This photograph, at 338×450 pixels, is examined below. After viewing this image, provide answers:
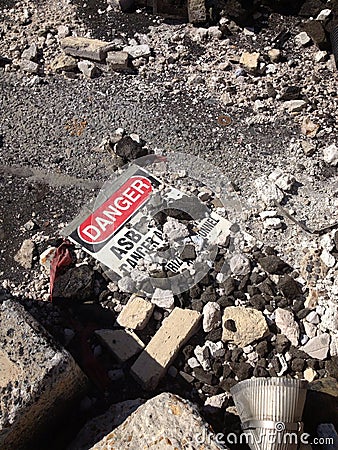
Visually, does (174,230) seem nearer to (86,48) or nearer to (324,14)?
(86,48)

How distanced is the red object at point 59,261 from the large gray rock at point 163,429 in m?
1.01

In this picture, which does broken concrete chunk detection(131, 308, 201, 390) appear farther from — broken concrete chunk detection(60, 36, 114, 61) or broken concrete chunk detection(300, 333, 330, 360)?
broken concrete chunk detection(60, 36, 114, 61)

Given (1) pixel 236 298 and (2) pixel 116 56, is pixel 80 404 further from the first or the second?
(2) pixel 116 56

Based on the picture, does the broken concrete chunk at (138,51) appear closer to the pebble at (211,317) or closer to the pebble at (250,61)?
the pebble at (250,61)

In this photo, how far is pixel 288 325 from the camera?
322cm

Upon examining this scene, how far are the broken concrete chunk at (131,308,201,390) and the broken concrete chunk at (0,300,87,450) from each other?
410 mm

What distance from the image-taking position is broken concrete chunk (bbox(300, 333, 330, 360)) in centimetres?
314

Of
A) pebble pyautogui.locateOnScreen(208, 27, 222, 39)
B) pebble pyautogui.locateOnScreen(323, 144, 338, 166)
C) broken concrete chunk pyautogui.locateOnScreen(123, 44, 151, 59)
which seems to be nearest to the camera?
pebble pyautogui.locateOnScreen(323, 144, 338, 166)

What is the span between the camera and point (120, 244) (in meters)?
3.59

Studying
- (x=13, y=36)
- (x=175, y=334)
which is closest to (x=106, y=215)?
(x=175, y=334)

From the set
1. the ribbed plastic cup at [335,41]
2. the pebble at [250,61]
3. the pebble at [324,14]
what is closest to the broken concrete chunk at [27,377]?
the pebble at [250,61]

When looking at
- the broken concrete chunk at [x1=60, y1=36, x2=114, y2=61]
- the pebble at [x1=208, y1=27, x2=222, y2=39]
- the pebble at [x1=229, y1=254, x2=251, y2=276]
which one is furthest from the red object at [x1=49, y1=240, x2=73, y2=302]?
the pebble at [x1=208, y1=27, x2=222, y2=39]

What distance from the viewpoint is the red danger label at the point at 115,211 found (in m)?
3.62

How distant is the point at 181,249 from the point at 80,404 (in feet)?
3.36
